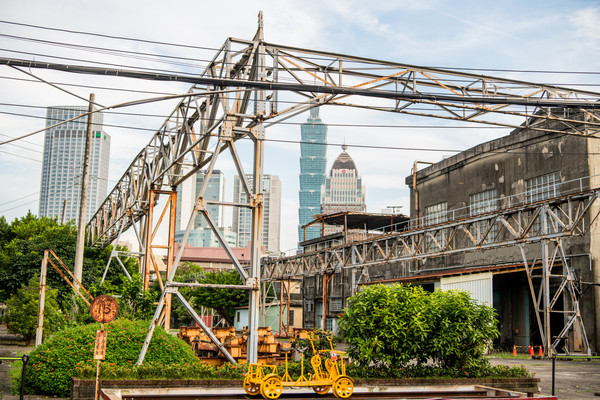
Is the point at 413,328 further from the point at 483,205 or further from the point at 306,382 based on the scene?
the point at 483,205

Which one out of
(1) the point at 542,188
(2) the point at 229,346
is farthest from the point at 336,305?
(2) the point at 229,346

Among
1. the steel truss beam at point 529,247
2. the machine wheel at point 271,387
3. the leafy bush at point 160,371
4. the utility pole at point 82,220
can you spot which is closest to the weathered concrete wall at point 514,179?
the steel truss beam at point 529,247

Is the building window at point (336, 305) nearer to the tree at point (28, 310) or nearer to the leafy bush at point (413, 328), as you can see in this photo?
the tree at point (28, 310)

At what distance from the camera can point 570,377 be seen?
61.6ft

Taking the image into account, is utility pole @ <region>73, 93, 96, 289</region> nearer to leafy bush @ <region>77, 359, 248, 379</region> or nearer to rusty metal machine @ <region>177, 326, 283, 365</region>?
rusty metal machine @ <region>177, 326, 283, 365</region>

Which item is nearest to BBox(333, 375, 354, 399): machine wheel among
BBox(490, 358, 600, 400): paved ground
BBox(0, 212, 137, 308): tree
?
BBox(490, 358, 600, 400): paved ground

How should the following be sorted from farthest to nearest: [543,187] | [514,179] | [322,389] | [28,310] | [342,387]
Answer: [514,179]
[28,310]
[543,187]
[322,389]
[342,387]

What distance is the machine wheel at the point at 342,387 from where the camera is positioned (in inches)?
493

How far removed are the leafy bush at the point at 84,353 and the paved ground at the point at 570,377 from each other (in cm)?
987

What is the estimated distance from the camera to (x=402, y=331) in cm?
1505

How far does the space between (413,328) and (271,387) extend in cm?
458

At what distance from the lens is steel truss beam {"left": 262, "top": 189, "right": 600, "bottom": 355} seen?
23469 mm

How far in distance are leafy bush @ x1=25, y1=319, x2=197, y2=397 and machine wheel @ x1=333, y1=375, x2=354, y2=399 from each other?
4686 millimetres

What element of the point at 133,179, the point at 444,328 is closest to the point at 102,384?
the point at 444,328
